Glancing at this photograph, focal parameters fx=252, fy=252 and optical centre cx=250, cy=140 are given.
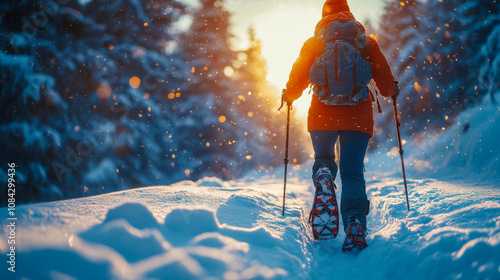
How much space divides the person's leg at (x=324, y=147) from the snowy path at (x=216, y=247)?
2.36 feet

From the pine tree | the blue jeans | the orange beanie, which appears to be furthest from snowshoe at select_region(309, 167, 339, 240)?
the pine tree

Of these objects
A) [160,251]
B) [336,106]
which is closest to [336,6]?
[336,106]

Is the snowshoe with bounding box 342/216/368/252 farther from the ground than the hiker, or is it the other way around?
the hiker

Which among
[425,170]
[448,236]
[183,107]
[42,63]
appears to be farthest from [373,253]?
[183,107]

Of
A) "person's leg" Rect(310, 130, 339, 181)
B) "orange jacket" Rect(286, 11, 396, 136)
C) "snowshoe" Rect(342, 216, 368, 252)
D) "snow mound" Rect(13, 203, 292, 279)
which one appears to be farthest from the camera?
"person's leg" Rect(310, 130, 339, 181)

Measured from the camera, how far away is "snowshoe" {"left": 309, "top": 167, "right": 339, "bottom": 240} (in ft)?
7.31

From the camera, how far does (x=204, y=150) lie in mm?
12039

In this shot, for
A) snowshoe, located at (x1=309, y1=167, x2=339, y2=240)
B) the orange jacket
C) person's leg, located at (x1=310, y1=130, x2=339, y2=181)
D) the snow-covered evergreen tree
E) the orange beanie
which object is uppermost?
the snow-covered evergreen tree

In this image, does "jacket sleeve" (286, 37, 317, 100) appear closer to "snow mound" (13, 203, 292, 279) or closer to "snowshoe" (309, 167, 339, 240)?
"snowshoe" (309, 167, 339, 240)

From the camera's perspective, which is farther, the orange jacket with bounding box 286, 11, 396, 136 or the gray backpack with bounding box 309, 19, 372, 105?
the orange jacket with bounding box 286, 11, 396, 136

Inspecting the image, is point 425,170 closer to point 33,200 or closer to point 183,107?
point 183,107

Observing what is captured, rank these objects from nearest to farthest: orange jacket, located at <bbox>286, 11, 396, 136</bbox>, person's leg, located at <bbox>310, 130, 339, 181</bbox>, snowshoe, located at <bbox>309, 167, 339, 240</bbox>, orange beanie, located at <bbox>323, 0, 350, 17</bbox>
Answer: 1. snowshoe, located at <bbox>309, 167, 339, 240</bbox>
2. orange jacket, located at <bbox>286, 11, 396, 136</bbox>
3. person's leg, located at <bbox>310, 130, 339, 181</bbox>
4. orange beanie, located at <bbox>323, 0, 350, 17</bbox>

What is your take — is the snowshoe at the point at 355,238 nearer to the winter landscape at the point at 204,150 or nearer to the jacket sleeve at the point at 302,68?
A: the winter landscape at the point at 204,150

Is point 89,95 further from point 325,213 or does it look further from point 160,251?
point 325,213
